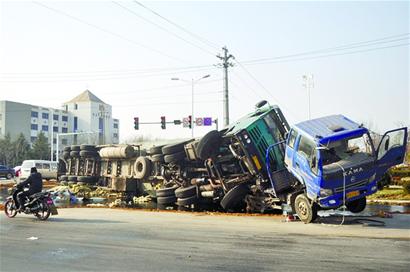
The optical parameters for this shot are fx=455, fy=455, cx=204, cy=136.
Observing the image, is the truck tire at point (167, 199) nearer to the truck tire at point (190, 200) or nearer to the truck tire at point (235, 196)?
the truck tire at point (190, 200)

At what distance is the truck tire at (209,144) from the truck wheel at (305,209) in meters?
4.30

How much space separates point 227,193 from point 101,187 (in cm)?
1101

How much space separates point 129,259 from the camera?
7711mm

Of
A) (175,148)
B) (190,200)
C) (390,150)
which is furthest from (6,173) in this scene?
(390,150)

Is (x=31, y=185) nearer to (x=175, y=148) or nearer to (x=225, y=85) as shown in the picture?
(x=175, y=148)

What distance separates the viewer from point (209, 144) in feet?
51.7

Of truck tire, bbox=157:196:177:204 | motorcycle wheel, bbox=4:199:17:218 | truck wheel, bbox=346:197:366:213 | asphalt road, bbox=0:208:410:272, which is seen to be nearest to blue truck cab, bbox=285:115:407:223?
asphalt road, bbox=0:208:410:272

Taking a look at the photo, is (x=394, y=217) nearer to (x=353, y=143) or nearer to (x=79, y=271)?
(x=353, y=143)

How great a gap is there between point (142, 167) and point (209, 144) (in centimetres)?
663

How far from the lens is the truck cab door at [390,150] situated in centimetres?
1179

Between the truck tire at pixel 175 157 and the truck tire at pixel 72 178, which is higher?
the truck tire at pixel 175 157

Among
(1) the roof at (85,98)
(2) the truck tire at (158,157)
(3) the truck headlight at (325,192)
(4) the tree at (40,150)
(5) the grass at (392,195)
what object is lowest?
(5) the grass at (392,195)

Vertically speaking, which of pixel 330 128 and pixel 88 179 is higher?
pixel 330 128

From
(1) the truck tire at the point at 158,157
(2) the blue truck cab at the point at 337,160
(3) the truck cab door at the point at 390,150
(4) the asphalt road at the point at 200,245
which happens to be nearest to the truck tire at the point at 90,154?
(1) the truck tire at the point at 158,157
